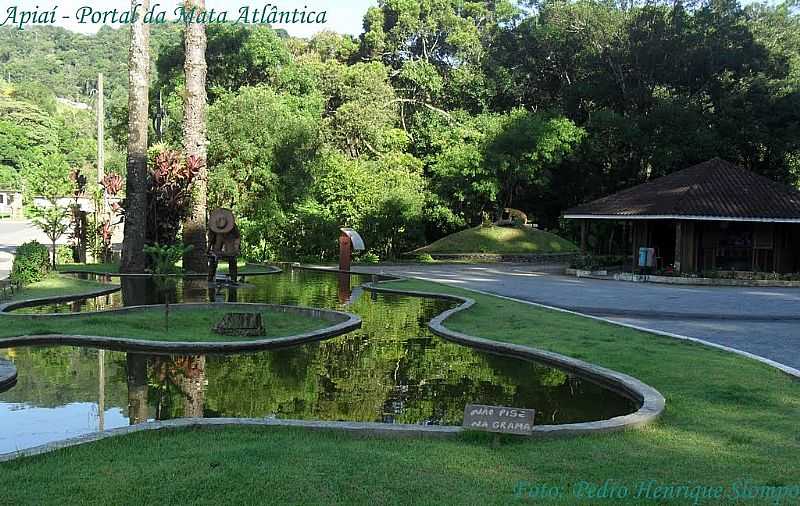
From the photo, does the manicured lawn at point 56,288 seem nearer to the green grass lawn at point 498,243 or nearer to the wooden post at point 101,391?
the wooden post at point 101,391

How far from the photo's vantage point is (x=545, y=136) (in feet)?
130

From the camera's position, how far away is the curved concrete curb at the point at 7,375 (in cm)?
873

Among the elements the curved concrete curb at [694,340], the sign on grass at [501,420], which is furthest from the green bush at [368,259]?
the sign on grass at [501,420]

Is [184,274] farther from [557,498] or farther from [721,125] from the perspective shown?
[721,125]

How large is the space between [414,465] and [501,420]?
98cm

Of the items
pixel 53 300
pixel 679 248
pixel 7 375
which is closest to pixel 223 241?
pixel 53 300

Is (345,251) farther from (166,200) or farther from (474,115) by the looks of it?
(474,115)

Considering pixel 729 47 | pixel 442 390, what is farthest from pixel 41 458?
pixel 729 47

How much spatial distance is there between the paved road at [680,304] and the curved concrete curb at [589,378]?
3.15 m

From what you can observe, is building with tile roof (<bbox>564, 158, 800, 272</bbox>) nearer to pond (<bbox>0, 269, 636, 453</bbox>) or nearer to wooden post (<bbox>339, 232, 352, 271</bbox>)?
wooden post (<bbox>339, 232, 352, 271</bbox>)

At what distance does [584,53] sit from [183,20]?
89.2 ft

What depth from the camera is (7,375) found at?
8922 mm

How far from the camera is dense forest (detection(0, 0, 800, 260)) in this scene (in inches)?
1297

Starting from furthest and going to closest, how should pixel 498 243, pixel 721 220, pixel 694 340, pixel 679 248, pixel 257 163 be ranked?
pixel 498 243, pixel 257 163, pixel 679 248, pixel 721 220, pixel 694 340
